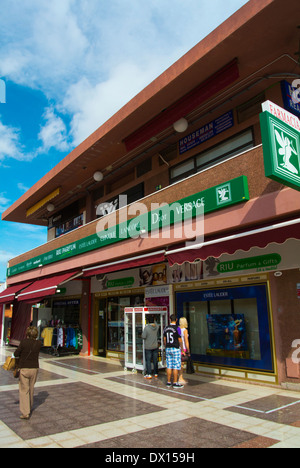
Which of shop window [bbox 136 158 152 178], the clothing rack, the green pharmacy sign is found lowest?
the clothing rack

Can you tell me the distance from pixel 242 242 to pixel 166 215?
133 inches

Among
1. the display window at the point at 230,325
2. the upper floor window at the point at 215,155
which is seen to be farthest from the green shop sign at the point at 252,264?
the upper floor window at the point at 215,155

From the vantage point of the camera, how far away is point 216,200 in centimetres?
905

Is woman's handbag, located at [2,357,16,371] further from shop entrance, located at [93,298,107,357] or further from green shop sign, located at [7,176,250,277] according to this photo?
shop entrance, located at [93,298,107,357]

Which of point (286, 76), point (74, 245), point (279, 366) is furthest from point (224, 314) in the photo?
point (74, 245)

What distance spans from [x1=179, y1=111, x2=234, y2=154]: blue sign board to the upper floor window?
0.41 metres

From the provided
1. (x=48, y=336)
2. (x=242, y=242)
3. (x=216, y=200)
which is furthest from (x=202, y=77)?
(x=48, y=336)

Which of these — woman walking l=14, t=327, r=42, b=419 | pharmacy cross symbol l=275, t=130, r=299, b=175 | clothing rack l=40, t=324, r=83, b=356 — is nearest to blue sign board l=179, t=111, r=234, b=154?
pharmacy cross symbol l=275, t=130, r=299, b=175

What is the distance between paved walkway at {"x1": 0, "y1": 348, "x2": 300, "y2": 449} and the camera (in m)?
5.14

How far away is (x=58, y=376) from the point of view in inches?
Answer: 438

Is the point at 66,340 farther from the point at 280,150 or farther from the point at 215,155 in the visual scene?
the point at 280,150

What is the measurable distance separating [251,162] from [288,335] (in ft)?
13.6

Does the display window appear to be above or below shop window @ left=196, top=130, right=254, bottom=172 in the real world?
below

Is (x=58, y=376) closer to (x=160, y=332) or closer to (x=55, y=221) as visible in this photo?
(x=160, y=332)
